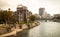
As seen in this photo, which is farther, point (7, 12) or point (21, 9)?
point (21, 9)

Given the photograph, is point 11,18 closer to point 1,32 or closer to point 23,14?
point 1,32

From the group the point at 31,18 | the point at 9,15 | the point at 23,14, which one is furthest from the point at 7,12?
the point at 31,18

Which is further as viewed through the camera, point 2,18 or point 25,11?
point 25,11

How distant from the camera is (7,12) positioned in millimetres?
18406

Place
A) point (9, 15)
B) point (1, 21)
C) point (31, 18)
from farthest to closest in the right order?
1. point (31, 18)
2. point (9, 15)
3. point (1, 21)

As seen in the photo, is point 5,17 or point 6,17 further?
point 6,17

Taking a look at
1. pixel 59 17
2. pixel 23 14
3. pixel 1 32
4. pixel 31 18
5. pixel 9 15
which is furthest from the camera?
pixel 59 17

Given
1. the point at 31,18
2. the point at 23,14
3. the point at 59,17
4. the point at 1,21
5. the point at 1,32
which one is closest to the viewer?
the point at 1,32

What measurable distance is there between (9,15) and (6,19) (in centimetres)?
81

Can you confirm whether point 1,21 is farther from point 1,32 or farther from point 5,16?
point 1,32

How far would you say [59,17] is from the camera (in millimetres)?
47719

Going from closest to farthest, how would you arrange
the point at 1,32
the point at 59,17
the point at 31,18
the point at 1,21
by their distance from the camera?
the point at 1,32 < the point at 1,21 < the point at 31,18 < the point at 59,17

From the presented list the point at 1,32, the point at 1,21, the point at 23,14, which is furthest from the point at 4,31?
the point at 23,14

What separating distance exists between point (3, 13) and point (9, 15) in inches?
31.5
